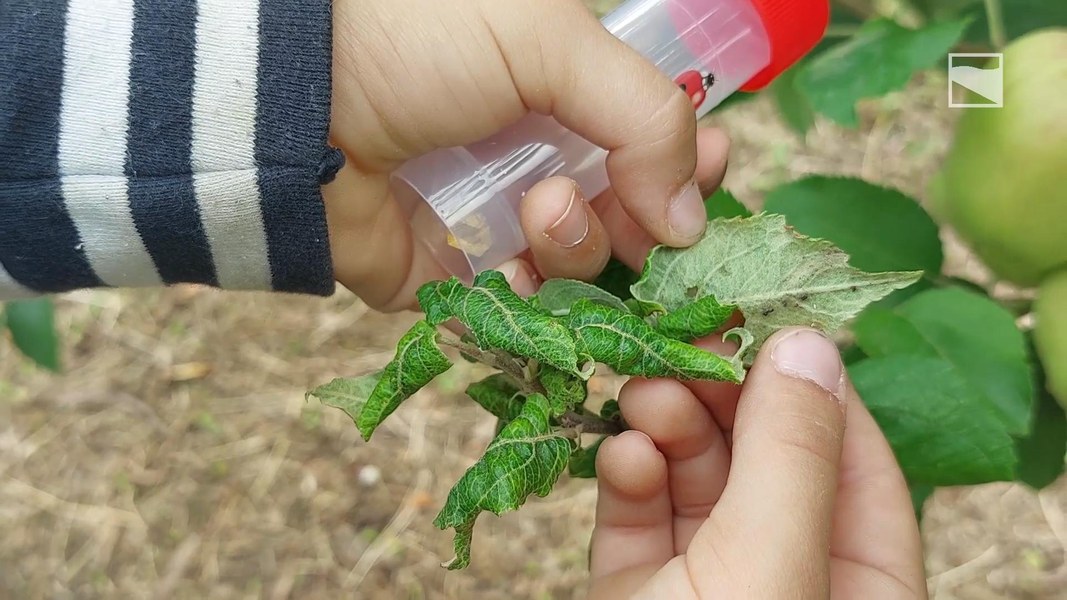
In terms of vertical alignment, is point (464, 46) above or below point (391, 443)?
above

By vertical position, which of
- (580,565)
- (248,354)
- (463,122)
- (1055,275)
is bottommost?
(580,565)

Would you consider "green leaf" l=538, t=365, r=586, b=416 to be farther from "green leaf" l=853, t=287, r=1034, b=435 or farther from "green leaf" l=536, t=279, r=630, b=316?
"green leaf" l=853, t=287, r=1034, b=435

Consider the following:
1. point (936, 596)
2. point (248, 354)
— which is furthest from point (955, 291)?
point (248, 354)

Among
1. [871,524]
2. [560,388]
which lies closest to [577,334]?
[560,388]

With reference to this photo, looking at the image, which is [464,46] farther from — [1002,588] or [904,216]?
[1002,588]

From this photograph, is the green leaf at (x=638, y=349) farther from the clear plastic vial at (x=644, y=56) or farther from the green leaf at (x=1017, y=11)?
the green leaf at (x=1017, y=11)

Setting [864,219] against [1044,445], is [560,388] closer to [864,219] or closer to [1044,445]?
[864,219]
